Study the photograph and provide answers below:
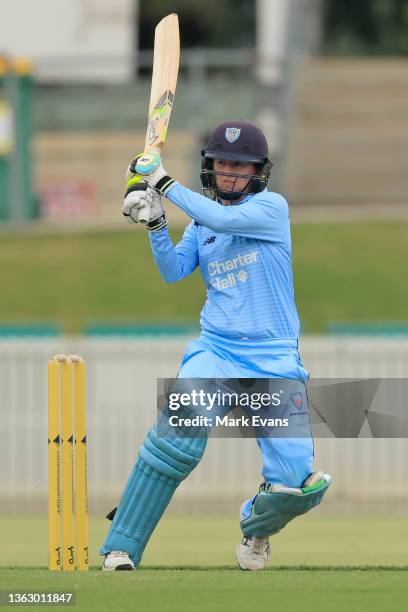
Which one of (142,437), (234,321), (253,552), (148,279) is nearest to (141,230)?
(148,279)

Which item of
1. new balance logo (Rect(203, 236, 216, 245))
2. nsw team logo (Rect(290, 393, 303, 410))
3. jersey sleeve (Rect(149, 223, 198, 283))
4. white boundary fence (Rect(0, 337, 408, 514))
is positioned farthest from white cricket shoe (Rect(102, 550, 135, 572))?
white boundary fence (Rect(0, 337, 408, 514))

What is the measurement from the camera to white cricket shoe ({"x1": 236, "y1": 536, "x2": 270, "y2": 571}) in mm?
6188

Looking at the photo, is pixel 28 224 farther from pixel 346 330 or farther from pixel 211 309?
pixel 211 309

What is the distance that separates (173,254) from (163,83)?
727 mm

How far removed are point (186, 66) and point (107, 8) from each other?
4.46 metres

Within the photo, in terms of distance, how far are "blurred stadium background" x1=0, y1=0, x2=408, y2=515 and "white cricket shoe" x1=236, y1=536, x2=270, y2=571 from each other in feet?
13.5

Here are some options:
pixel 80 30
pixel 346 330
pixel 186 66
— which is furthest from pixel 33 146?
pixel 346 330

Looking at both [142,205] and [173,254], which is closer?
[142,205]

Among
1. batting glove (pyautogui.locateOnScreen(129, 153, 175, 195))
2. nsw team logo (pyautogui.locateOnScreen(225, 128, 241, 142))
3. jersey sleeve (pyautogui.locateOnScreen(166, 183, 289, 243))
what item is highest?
nsw team logo (pyautogui.locateOnScreen(225, 128, 241, 142))

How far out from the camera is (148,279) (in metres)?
15.7

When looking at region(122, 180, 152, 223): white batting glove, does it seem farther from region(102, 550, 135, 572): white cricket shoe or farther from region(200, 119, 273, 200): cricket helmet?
region(102, 550, 135, 572): white cricket shoe

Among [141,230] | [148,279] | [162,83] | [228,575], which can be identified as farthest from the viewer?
[141,230]

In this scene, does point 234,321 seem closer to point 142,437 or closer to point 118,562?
point 118,562

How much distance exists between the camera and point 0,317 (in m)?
14.9
